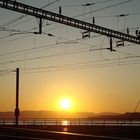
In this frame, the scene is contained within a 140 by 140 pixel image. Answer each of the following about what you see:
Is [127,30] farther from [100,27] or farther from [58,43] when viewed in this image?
[58,43]

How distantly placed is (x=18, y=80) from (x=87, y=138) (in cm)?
3057

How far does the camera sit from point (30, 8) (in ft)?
90.8

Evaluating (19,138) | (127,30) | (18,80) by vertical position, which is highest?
(127,30)

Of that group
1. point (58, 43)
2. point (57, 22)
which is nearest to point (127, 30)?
point (58, 43)

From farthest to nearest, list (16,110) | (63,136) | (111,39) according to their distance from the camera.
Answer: (16,110)
(111,39)
(63,136)

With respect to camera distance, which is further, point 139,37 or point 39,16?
point 139,37

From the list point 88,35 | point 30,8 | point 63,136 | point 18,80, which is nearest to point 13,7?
point 30,8

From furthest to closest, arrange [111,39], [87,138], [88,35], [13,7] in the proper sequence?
[111,39]
[88,35]
[13,7]
[87,138]

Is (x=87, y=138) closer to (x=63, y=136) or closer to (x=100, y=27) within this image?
(x=63, y=136)

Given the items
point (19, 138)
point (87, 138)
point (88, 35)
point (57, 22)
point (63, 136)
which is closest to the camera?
point (87, 138)

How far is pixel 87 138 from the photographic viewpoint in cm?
2014

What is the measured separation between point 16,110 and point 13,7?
944 inches

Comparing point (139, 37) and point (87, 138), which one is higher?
point (139, 37)

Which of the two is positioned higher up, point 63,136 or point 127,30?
point 127,30
